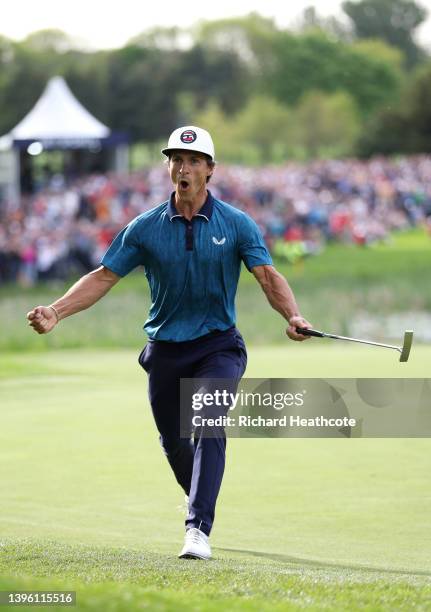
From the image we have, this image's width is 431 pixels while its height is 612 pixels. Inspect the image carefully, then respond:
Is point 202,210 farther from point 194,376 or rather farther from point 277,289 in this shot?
point 194,376

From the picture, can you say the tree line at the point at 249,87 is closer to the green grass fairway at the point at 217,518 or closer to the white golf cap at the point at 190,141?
the green grass fairway at the point at 217,518

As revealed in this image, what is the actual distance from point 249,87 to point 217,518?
127 m

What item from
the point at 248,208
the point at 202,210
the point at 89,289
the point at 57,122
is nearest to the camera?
the point at 202,210

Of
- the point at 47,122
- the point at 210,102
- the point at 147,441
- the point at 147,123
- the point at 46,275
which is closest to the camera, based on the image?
the point at 147,441

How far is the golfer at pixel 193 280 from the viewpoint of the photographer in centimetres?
715

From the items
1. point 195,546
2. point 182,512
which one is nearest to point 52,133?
point 182,512

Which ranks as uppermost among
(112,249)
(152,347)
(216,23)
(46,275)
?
(216,23)

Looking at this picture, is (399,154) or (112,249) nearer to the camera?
(112,249)

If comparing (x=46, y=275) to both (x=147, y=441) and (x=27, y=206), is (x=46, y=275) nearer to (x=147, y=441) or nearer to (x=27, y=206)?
(x=27, y=206)

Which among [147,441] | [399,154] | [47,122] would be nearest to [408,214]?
[47,122]

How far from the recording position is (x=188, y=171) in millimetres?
7188

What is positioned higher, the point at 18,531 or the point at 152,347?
the point at 152,347

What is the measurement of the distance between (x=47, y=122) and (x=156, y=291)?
40.5 m

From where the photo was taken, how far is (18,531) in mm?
7750
